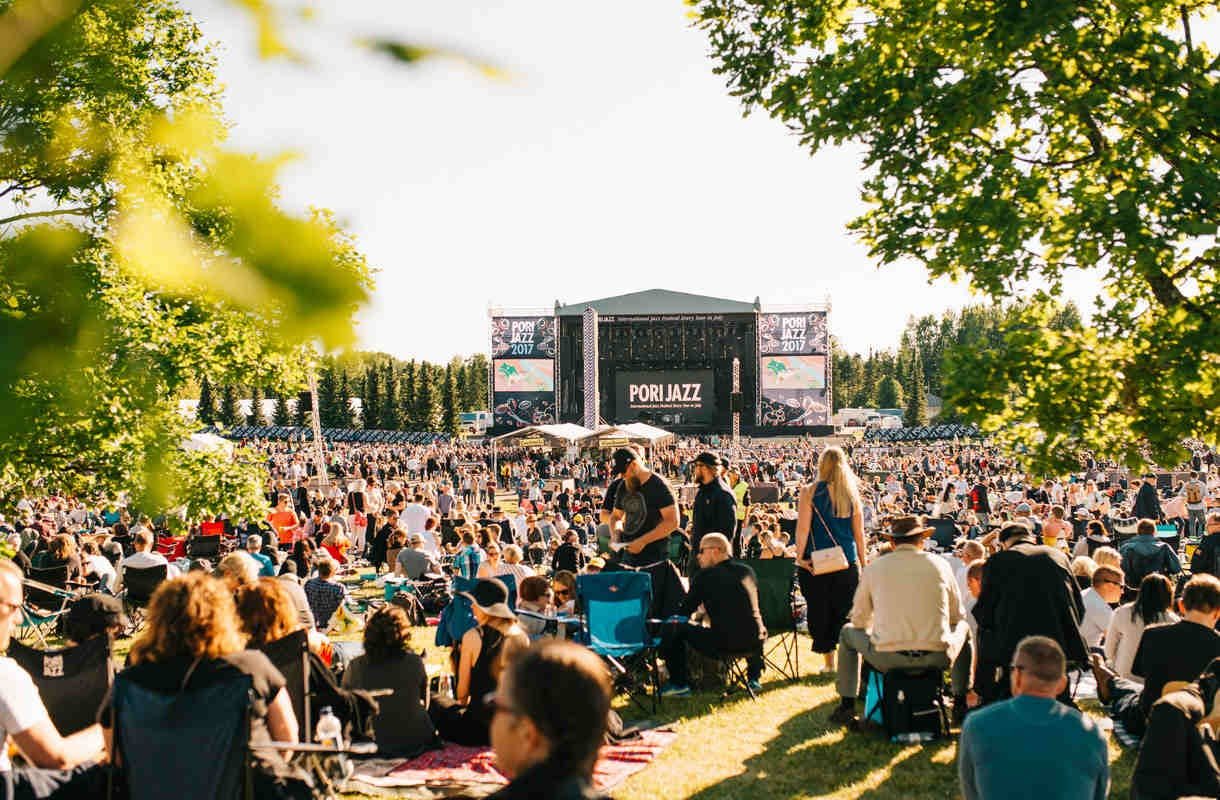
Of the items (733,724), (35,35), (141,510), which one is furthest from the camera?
(733,724)

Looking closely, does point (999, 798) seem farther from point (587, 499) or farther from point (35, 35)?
point (587, 499)

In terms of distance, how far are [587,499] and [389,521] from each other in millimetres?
8567

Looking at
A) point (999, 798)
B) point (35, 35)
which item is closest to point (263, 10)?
point (35, 35)

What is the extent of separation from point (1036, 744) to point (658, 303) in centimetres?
6405

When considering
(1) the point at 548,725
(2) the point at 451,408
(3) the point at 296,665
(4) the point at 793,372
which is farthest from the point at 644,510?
(2) the point at 451,408

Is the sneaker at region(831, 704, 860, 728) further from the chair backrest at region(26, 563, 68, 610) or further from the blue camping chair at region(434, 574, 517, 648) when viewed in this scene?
the chair backrest at region(26, 563, 68, 610)

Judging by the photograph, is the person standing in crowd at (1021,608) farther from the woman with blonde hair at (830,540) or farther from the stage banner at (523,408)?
the stage banner at (523,408)

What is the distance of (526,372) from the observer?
56969 mm

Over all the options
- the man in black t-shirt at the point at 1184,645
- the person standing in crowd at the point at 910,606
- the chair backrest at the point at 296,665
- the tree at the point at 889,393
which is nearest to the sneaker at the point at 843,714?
the person standing in crowd at the point at 910,606

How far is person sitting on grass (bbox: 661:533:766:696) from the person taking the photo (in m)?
7.60

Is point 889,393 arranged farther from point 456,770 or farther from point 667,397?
point 456,770

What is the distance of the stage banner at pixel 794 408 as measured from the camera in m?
55.5

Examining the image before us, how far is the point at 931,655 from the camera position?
6352 millimetres

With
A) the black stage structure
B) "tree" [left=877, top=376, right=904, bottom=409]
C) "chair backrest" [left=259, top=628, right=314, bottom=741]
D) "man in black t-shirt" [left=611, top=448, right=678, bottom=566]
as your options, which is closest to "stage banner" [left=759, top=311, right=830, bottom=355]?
the black stage structure
